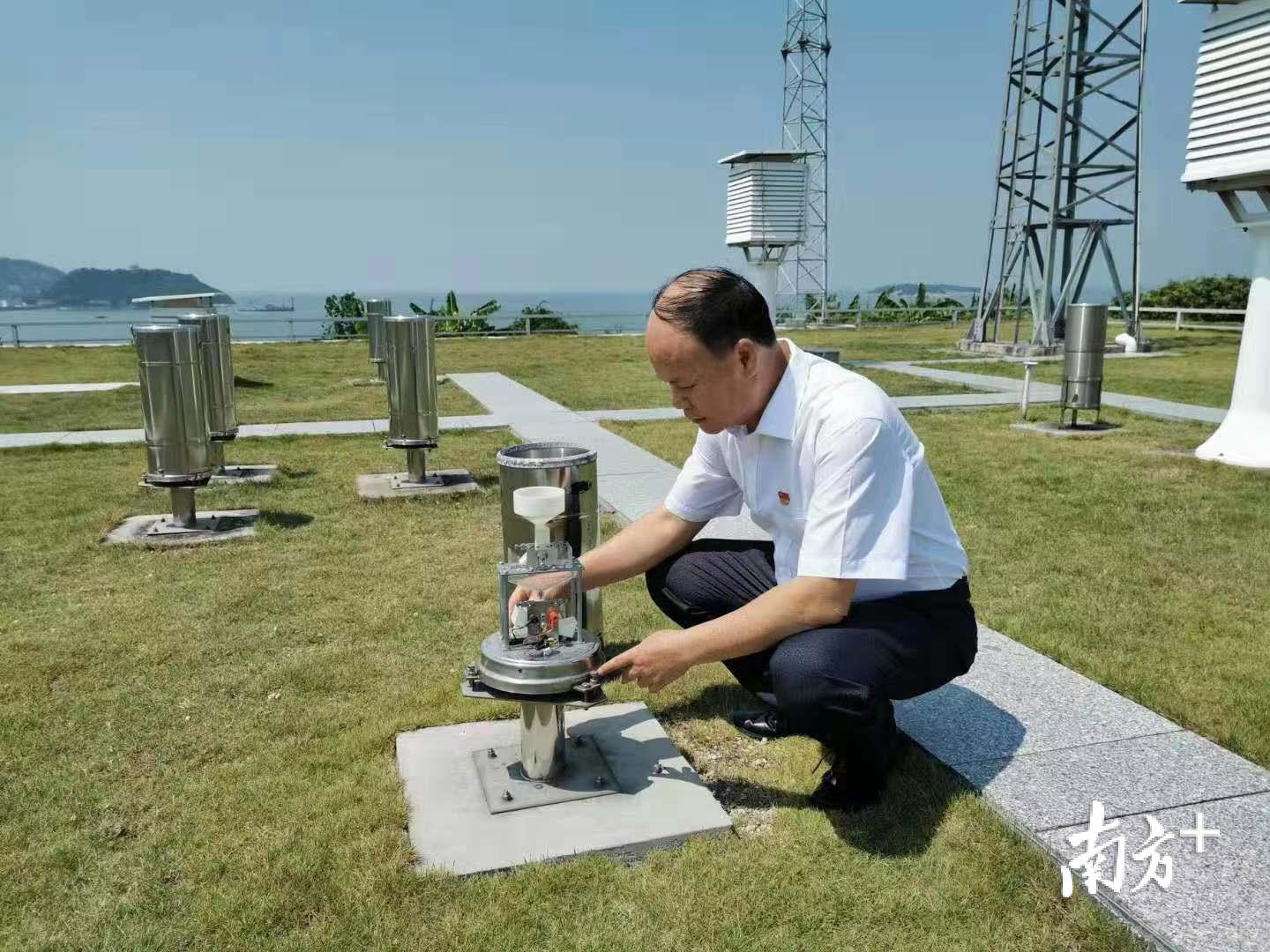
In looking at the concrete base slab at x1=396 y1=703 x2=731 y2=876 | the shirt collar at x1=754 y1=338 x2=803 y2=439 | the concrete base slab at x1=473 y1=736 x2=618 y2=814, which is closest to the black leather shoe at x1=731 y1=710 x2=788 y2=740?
the concrete base slab at x1=396 y1=703 x2=731 y2=876

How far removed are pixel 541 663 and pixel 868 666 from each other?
0.86m

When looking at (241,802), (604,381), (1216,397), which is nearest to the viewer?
(241,802)

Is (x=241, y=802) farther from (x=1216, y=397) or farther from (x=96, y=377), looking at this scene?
Answer: (x=96, y=377)

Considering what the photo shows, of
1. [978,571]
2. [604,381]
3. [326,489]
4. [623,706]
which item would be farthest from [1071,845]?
[604,381]

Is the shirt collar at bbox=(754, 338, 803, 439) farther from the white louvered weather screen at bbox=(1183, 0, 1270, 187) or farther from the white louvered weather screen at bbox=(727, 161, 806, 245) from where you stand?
the white louvered weather screen at bbox=(727, 161, 806, 245)

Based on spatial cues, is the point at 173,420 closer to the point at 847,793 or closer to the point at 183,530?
the point at 183,530

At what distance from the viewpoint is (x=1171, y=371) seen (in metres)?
15.9

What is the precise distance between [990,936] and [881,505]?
3.49 ft

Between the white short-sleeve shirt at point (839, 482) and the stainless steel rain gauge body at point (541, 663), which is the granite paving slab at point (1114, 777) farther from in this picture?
the stainless steel rain gauge body at point (541, 663)

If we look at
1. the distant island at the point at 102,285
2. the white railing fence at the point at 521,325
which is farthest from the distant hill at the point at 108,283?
the white railing fence at the point at 521,325

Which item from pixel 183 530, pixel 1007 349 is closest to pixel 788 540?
pixel 183 530

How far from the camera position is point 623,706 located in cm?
350

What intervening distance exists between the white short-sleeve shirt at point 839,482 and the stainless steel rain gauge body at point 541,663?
1.98 feet

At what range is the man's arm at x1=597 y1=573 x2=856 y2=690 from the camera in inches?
96.7
